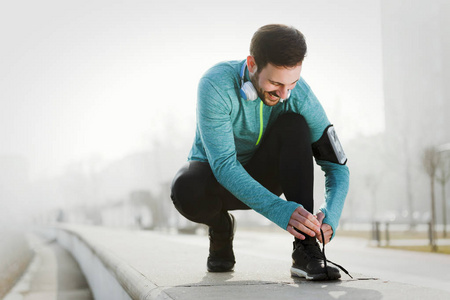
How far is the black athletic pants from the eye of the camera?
2588 mm

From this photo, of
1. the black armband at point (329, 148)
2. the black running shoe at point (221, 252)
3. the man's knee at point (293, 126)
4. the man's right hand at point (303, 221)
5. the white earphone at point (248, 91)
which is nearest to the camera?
the man's right hand at point (303, 221)

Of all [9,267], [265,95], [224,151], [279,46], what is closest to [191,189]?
[224,151]

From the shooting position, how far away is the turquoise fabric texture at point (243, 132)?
7.86ft

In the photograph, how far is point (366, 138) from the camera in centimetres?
3816

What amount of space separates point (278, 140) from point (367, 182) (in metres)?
34.1

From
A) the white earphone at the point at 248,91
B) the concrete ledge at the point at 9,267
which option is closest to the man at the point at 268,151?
the white earphone at the point at 248,91

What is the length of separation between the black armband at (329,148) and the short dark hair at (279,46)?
54 cm

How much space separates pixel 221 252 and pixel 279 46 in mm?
1298

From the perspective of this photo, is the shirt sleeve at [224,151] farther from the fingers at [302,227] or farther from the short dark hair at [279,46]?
the short dark hair at [279,46]

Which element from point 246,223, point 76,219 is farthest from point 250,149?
point 76,219

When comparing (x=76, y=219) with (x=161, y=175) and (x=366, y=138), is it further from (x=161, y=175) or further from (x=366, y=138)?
(x=366, y=138)

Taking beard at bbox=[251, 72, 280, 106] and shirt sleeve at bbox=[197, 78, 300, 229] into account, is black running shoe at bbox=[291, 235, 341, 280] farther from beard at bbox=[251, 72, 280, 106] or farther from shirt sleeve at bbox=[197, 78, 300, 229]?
beard at bbox=[251, 72, 280, 106]

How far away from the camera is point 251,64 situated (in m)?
2.51

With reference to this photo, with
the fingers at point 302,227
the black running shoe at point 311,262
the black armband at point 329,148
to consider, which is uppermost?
the black armband at point 329,148
